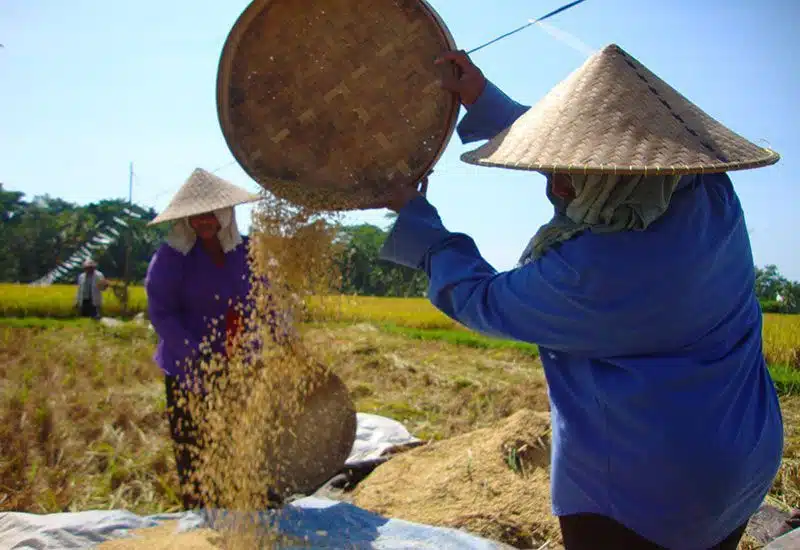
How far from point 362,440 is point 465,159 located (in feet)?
9.82

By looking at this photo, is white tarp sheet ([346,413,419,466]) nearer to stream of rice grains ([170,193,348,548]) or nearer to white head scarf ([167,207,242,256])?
stream of rice grains ([170,193,348,548])

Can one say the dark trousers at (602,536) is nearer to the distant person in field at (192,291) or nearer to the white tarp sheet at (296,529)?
the white tarp sheet at (296,529)

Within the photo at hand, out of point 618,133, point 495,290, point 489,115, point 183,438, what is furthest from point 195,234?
point 618,133

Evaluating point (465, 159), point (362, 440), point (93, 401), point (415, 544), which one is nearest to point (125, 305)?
point (93, 401)

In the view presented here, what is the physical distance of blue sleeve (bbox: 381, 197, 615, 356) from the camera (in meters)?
1.36

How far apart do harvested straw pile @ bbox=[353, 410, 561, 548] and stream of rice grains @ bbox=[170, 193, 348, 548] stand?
53 centimetres

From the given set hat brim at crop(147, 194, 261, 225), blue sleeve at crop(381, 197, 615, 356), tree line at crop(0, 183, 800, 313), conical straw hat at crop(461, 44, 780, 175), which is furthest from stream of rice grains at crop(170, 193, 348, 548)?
tree line at crop(0, 183, 800, 313)

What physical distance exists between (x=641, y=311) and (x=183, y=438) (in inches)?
106

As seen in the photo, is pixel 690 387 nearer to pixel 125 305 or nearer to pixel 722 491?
pixel 722 491

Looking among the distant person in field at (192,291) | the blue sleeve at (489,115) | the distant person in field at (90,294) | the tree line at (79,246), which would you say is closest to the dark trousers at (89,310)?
the distant person in field at (90,294)

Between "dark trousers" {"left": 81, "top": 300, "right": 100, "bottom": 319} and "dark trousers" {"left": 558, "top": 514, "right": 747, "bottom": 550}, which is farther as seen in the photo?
"dark trousers" {"left": 81, "top": 300, "right": 100, "bottom": 319}

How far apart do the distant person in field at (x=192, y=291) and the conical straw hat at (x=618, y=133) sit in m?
2.15

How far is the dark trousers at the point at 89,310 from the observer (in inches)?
499

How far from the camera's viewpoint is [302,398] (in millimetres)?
3318
